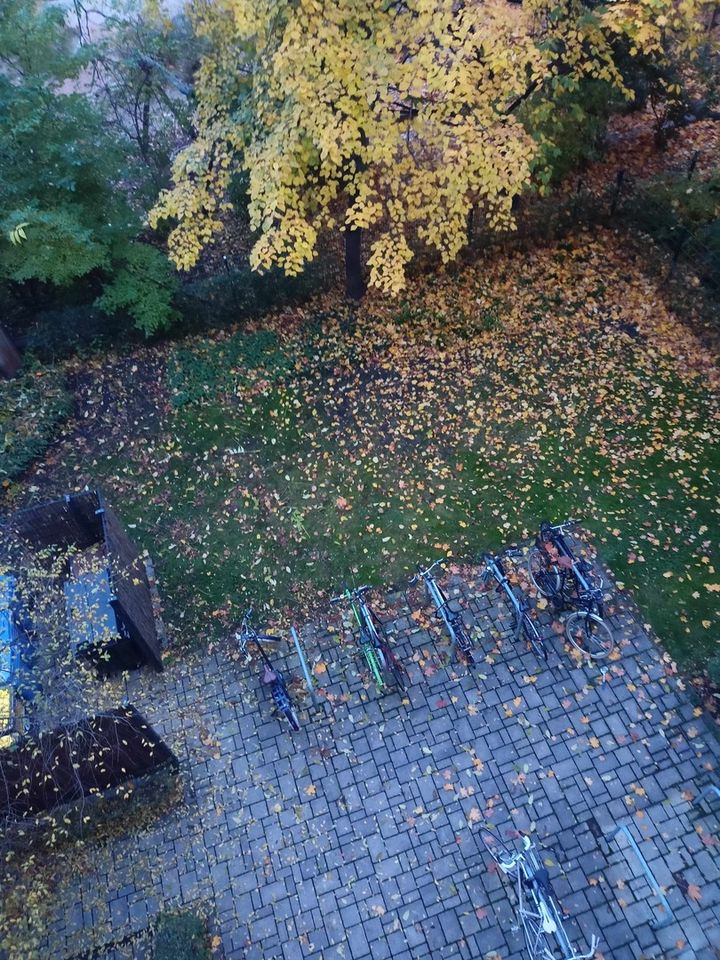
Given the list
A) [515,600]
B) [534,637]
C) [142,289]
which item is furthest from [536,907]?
[142,289]

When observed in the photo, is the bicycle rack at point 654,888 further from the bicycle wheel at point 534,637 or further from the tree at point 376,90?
the tree at point 376,90

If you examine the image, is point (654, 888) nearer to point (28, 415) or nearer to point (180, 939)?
point (180, 939)

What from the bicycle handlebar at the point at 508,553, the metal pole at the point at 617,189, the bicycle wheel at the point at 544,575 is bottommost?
the bicycle wheel at the point at 544,575

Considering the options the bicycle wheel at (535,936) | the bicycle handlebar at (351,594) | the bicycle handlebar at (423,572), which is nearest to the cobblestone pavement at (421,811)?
the bicycle wheel at (535,936)

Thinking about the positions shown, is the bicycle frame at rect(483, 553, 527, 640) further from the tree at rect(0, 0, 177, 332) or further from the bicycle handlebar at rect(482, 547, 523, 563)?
the tree at rect(0, 0, 177, 332)

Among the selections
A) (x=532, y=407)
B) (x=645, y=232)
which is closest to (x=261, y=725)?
(x=532, y=407)

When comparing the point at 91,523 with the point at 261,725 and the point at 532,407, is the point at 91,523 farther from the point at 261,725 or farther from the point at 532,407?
the point at 532,407
